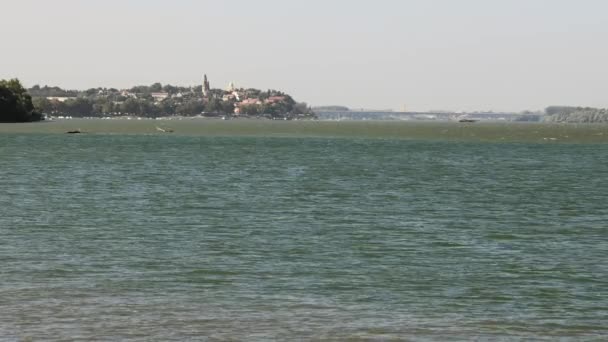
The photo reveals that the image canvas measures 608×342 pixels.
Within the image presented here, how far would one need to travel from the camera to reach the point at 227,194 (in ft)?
192

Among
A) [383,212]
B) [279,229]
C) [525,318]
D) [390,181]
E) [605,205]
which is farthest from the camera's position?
[390,181]

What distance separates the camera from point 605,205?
5466 cm

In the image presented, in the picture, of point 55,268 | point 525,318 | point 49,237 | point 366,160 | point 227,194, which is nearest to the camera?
point 525,318

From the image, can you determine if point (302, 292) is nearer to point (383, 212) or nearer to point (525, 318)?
point (525, 318)

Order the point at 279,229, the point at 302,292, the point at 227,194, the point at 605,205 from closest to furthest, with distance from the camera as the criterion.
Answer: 1. the point at 302,292
2. the point at 279,229
3. the point at 605,205
4. the point at 227,194

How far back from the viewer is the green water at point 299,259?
23297 millimetres

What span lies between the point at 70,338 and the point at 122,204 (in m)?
30.5

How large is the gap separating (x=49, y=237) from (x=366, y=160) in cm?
6753

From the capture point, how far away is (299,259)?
32.7 meters

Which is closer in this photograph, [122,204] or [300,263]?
[300,263]

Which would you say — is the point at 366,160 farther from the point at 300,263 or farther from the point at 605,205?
the point at 300,263

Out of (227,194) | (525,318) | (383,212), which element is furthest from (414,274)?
(227,194)

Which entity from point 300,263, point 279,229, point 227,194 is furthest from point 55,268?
point 227,194

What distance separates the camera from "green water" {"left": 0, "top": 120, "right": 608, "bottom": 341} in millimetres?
23297
